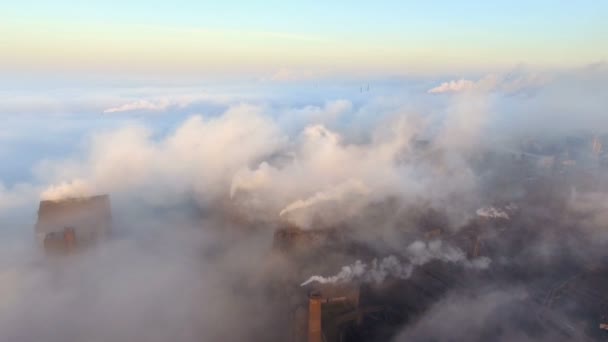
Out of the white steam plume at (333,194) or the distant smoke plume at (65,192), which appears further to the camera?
the distant smoke plume at (65,192)

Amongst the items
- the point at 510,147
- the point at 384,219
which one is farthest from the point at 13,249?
the point at 510,147

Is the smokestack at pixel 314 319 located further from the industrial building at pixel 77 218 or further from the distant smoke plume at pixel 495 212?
the distant smoke plume at pixel 495 212

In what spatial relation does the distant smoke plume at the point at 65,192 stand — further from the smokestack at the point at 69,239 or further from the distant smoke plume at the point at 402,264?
the distant smoke plume at the point at 402,264

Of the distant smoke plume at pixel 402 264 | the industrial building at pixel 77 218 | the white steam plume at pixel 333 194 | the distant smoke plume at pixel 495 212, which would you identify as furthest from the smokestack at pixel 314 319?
the distant smoke plume at pixel 495 212

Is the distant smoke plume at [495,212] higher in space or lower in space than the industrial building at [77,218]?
lower

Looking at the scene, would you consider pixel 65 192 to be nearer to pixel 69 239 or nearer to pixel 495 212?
pixel 69 239

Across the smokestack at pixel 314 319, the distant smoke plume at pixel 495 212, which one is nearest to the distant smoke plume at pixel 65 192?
the smokestack at pixel 314 319

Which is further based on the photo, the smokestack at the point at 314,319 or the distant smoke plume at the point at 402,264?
the distant smoke plume at the point at 402,264

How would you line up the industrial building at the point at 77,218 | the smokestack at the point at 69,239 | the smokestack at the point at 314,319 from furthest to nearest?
the industrial building at the point at 77,218, the smokestack at the point at 69,239, the smokestack at the point at 314,319

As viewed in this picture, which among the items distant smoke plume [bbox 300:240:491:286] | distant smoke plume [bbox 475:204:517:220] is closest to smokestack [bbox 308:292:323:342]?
distant smoke plume [bbox 300:240:491:286]

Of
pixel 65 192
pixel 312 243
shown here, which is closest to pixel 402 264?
pixel 312 243

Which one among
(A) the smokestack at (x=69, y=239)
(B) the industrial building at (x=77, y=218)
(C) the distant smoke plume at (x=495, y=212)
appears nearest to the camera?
(A) the smokestack at (x=69, y=239)
